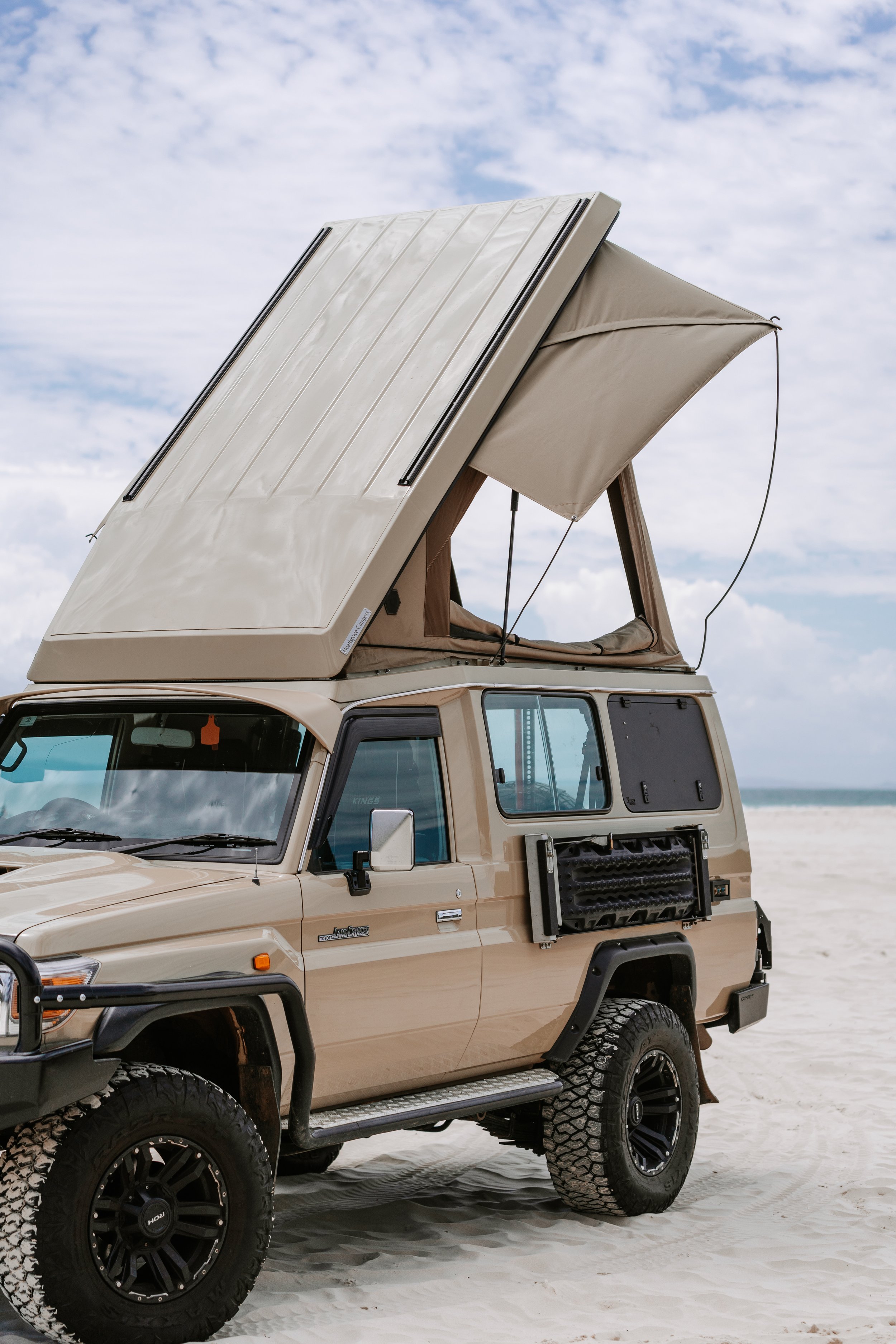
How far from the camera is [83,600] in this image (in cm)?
670

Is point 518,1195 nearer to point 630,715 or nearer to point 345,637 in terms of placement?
point 630,715

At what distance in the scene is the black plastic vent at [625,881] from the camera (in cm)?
676

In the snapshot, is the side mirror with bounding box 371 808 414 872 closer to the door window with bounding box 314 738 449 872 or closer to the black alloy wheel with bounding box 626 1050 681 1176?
the door window with bounding box 314 738 449 872

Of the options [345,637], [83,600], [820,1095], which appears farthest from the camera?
[820,1095]

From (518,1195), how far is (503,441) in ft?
12.8

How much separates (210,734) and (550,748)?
187 cm

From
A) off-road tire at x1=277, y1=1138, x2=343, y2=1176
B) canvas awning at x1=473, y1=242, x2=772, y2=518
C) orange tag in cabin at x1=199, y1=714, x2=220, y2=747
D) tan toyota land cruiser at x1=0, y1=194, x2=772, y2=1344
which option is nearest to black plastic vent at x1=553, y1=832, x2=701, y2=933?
tan toyota land cruiser at x1=0, y1=194, x2=772, y2=1344

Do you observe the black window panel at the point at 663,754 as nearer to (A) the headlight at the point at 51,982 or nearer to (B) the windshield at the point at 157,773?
(B) the windshield at the point at 157,773

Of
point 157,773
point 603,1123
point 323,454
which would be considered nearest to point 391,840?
point 157,773

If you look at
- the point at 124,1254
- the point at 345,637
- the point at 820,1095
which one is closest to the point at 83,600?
the point at 345,637

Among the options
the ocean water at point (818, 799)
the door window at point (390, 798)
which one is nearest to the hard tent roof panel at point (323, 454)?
the door window at point (390, 798)

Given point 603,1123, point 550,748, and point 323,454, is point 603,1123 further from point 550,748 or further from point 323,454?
point 323,454

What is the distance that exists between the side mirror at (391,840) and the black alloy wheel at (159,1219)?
3.90ft

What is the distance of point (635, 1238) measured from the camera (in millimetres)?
6664
